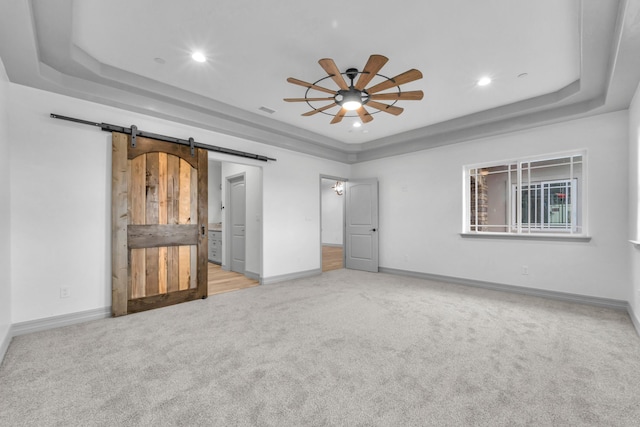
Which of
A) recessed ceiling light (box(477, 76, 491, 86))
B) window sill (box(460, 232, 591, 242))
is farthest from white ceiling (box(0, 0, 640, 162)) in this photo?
window sill (box(460, 232, 591, 242))

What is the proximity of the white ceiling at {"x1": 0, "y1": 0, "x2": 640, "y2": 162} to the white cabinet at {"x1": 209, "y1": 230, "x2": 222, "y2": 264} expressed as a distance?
3.73 meters

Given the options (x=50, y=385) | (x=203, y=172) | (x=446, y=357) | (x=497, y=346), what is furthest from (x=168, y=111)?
(x=497, y=346)

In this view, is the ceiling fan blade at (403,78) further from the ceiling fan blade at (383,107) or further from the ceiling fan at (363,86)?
the ceiling fan blade at (383,107)

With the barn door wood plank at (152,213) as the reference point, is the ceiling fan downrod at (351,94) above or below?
above

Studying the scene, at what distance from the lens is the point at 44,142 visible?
305 cm

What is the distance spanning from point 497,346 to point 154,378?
283 cm

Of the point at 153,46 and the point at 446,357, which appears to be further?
the point at 153,46

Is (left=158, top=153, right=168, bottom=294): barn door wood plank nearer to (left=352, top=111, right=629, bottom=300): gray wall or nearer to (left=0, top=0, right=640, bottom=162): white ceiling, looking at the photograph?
(left=0, top=0, right=640, bottom=162): white ceiling

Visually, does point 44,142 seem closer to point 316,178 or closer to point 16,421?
point 16,421

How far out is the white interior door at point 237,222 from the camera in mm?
6082

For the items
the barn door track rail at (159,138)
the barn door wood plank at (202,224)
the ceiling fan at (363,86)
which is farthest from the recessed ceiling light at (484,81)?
the barn door wood plank at (202,224)

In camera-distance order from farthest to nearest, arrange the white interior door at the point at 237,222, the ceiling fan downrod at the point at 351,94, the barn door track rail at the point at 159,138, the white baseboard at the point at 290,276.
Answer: the white interior door at the point at 237,222
the white baseboard at the point at 290,276
the barn door track rail at the point at 159,138
the ceiling fan downrod at the point at 351,94

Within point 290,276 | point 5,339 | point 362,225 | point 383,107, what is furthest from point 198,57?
point 362,225

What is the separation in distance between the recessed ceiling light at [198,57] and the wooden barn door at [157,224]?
1.44 meters
